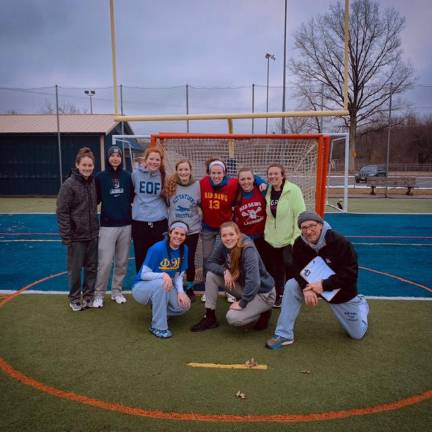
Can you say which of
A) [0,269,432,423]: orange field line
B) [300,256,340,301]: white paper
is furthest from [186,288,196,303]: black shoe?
[0,269,432,423]: orange field line

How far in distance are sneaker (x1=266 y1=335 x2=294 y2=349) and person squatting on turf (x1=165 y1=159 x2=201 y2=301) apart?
5.49ft

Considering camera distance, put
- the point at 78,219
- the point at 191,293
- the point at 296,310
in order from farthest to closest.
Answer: the point at 191,293, the point at 78,219, the point at 296,310

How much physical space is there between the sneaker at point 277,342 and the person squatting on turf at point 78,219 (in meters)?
2.38

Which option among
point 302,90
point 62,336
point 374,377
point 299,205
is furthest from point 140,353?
point 302,90

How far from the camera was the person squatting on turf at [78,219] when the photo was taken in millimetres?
4656

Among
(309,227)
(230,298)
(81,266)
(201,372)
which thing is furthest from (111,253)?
(309,227)

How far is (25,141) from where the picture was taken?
62.0ft

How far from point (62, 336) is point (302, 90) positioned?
2882cm

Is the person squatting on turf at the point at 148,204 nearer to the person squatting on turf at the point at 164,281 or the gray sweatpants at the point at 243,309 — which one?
the person squatting on turf at the point at 164,281

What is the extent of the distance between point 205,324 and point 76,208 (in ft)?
6.56

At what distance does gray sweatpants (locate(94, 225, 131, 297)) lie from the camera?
5008 mm

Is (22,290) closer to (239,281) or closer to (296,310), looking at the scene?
(239,281)

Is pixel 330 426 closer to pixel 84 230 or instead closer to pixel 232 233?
pixel 232 233

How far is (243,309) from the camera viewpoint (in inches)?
168
